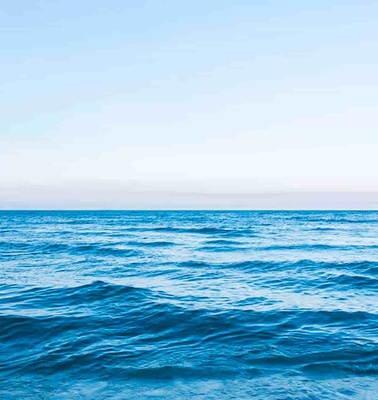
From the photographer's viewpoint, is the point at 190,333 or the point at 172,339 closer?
the point at 172,339

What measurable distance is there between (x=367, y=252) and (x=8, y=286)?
22.4 m

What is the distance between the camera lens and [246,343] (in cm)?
877

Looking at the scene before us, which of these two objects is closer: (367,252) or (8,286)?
(8,286)

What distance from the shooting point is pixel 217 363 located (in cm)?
761

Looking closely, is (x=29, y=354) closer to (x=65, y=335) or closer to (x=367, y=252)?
(x=65, y=335)

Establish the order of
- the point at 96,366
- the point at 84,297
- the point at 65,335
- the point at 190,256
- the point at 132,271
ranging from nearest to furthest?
the point at 96,366, the point at 65,335, the point at 84,297, the point at 132,271, the point at 190,256

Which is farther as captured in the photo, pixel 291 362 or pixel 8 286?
pixel 8 286

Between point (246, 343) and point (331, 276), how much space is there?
1005 centimetres

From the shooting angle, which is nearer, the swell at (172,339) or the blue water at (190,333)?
the blue water at (190,333)

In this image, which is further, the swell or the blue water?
the swell

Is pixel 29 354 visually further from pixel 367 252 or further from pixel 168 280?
pixel 367 252

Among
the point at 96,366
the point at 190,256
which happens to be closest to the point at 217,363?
the point at 96,366

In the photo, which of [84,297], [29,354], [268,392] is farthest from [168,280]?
[268,392]

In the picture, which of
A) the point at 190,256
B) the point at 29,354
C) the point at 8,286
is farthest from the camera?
the point at 190,256
